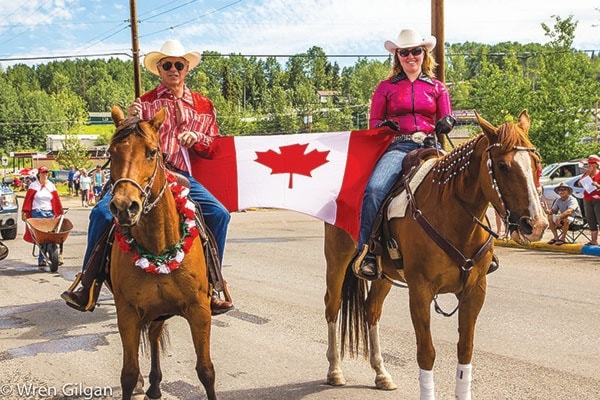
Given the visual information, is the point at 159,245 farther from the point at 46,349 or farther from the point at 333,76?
the point at 333,76

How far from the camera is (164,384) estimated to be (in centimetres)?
621

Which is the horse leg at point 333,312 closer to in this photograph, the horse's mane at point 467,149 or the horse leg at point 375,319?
the horse leg at point 375,319

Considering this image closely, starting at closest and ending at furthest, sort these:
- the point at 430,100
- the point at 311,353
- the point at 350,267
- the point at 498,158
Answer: the point at 498,158
the point at 430,100
the point at 350,267
the point at 311,353

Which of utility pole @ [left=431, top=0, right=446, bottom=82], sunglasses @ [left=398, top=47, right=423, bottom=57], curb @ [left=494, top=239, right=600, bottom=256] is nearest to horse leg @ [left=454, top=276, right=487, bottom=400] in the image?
sunglasses @ [left=398, top=47, right=423, bottom=57]

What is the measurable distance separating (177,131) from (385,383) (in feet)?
9.30

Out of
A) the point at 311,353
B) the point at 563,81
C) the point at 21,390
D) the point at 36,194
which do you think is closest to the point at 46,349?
the point at 21,390

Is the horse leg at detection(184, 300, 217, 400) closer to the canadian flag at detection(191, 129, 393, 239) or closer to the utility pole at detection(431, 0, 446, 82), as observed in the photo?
the canadian flag at detection(191, 129, 393, 239)

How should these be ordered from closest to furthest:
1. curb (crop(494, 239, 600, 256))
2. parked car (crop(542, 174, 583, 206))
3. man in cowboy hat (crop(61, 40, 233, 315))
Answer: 1. man in cowboy hat (crop(61, 40, 233, 315))
2. curb (crop(494, 239, 600, 256))
3. parked car (crop(542, 174, 583, 206))

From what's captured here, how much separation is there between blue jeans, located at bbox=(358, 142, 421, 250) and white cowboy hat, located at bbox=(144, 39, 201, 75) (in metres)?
1.87

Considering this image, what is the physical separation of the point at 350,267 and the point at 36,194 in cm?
1023

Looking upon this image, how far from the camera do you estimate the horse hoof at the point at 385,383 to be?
5.96 metres

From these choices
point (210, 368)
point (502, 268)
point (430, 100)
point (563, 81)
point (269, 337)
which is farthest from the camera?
point (563, 81)

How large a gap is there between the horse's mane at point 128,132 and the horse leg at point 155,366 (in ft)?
6.62

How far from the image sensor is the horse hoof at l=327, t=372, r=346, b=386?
6121 millimetres
